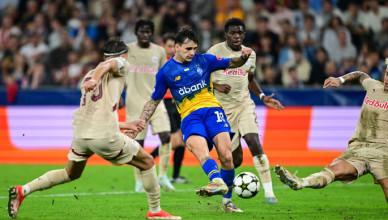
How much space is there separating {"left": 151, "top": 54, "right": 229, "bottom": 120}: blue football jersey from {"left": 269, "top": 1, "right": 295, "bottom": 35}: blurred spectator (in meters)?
11.2

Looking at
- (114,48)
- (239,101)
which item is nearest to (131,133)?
(114,48)

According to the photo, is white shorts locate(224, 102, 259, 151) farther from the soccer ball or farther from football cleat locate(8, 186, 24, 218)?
football cleat locate(8, 186, 24, 218)

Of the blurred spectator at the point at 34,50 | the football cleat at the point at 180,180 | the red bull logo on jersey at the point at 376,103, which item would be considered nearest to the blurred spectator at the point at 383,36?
the football cleat at the point at 180,180

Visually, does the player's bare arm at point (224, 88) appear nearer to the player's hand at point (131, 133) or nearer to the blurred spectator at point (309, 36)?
the player's hand at point (131, 133)

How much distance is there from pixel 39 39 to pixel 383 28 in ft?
35.2

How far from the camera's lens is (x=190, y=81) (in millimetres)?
8383

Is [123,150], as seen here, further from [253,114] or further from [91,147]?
[253,114]

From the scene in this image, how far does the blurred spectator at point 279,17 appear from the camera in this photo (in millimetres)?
19469

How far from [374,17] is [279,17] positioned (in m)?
2.86

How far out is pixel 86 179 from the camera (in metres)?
13.0

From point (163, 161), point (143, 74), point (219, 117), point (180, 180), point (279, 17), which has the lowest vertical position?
point (180, 180)

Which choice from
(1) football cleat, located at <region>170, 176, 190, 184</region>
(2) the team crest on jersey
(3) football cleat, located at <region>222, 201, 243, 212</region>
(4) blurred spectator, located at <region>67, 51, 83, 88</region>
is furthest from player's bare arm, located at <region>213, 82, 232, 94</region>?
(4) blurred spectator, located at <region>67, 51, 83, 88</region>

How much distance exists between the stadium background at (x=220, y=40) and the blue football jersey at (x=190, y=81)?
23.5 ft

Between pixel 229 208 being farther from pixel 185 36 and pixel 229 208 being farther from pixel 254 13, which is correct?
pixel 254 13
